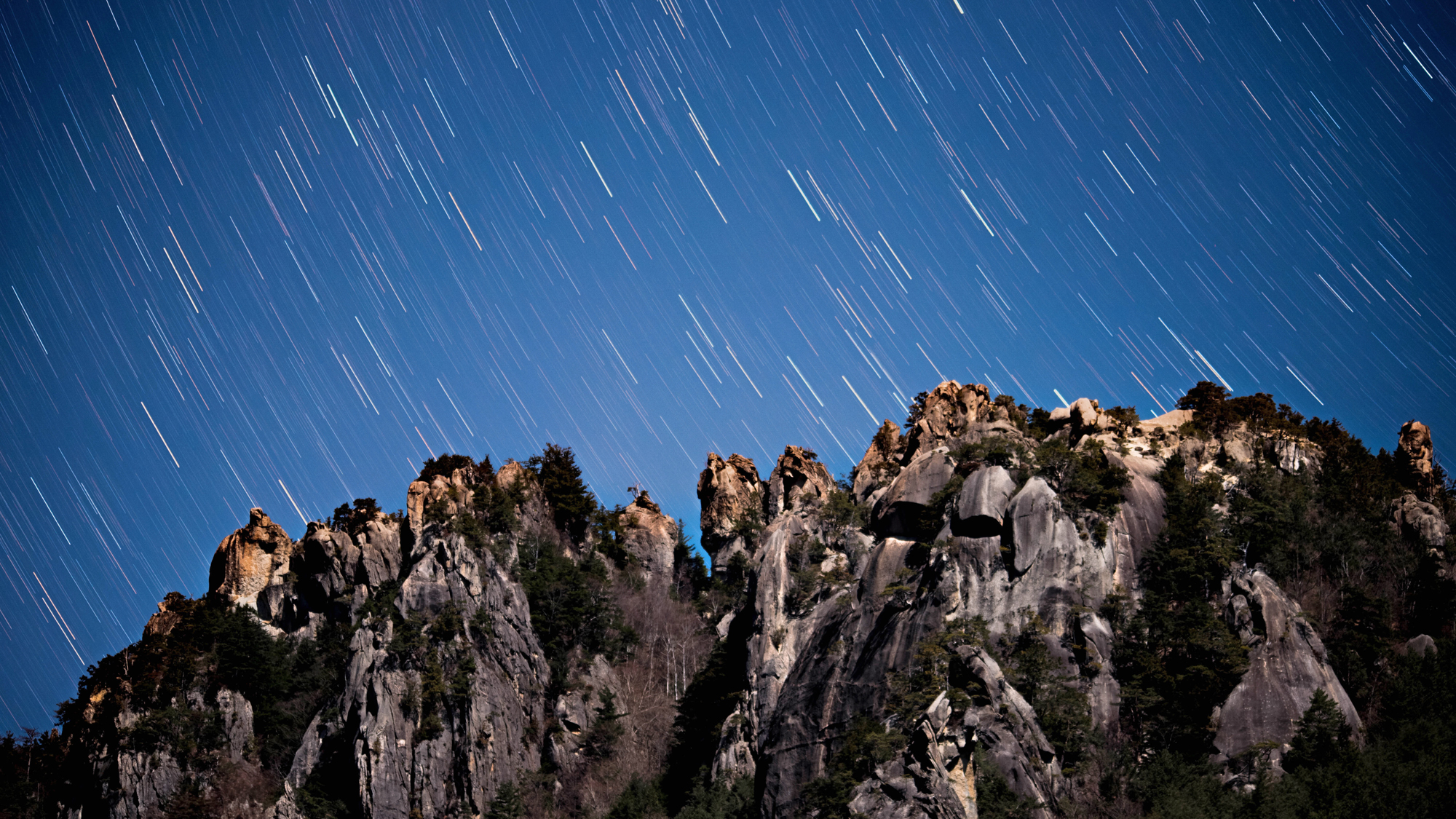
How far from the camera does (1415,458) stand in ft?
229

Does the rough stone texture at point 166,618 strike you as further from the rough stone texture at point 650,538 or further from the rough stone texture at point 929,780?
the rough stone texture at point 929,780

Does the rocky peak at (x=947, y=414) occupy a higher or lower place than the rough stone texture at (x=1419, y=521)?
higher

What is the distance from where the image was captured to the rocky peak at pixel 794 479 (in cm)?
8106

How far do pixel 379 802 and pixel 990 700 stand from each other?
31381 mm

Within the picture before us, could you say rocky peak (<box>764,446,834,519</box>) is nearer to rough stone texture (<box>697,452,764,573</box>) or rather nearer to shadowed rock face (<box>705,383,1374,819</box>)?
rough stone texture (<box>697,452,764,573</box>)

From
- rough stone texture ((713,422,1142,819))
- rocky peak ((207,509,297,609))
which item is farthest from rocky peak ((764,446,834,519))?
rocky peak ((207,509,297,609))

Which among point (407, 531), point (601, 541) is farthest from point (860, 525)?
point (407, 531)

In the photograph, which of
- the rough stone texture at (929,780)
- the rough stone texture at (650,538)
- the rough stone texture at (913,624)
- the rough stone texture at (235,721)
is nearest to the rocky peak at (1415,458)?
the rough stone texture at (913,624)

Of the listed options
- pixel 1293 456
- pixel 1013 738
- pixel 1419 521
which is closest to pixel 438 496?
pixel 1013 738

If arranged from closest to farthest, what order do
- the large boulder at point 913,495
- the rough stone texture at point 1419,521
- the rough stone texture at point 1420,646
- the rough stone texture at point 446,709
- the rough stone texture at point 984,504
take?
1. the rough stone texture at point 1420,646
2. the rough stone texture at point 984,504
3. the rough stone texture at point 446,709
4. the rough stone texture at point 1419,521
5. the large boulder at point 913,495

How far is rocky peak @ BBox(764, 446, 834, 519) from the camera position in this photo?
81062 millimetres

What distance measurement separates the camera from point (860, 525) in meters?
69.0

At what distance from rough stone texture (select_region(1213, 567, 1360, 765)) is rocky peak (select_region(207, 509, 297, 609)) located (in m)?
58.5

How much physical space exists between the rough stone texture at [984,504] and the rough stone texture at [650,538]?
2918 centimetres
